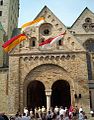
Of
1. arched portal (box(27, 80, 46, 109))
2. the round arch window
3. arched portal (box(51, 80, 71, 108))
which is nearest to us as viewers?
→ the round arch window

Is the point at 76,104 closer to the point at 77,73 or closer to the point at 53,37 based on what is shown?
the point at 77,73

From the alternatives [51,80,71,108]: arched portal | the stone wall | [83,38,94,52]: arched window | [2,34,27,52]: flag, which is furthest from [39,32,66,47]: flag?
[83,38,94,52]: arched window

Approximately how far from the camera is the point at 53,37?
105 ft

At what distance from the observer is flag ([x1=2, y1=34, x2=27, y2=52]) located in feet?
101

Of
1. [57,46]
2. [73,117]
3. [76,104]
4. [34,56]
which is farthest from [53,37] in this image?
[73,117]

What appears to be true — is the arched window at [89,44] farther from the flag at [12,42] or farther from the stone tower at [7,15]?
the stone tower at [7,15]

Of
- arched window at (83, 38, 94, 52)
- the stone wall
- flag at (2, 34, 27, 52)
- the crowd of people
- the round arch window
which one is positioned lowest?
the crowd of people

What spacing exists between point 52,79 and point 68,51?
13.4 feet

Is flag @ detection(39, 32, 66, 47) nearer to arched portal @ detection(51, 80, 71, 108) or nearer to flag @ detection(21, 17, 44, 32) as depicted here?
flag @ detection(21, 17, 44, 32)

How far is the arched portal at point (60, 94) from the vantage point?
37.1 metres

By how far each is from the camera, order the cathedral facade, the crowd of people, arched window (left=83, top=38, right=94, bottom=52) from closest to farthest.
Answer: the crowd of people → the cathedral facade → arched window (left=83, top=38, right=94, bottom=52)

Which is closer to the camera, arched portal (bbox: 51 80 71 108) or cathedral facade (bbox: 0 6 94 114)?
cathedral facade (bbox: 0 6 94 114)

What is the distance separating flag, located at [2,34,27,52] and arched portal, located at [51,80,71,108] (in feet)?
30.9

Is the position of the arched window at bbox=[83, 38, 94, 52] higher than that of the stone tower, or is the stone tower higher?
the stone tower
